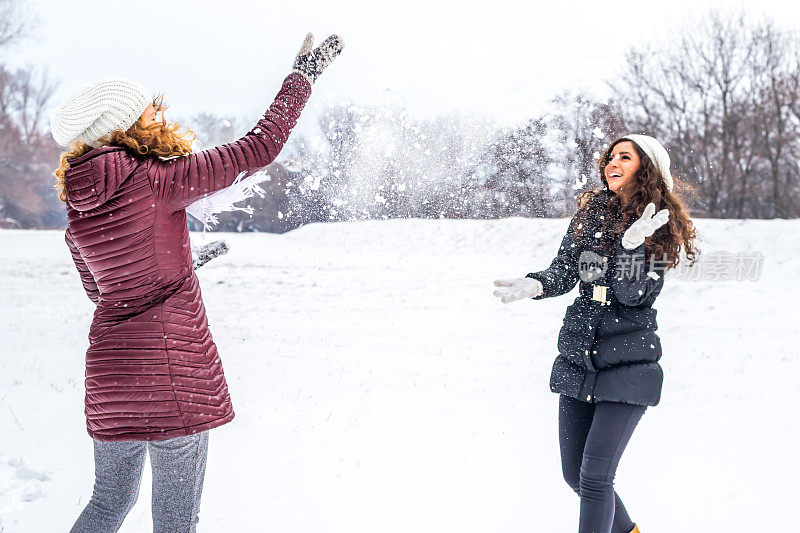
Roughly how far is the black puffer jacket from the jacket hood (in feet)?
6.03

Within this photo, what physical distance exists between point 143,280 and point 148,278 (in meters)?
0.02

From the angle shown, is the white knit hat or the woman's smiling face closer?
the white knit hat

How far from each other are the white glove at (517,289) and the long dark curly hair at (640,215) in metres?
0.30

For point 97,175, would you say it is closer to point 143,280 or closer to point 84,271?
point 143,280

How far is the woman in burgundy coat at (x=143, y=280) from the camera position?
1.78 metres

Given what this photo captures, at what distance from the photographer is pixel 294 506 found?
3516 millimetres

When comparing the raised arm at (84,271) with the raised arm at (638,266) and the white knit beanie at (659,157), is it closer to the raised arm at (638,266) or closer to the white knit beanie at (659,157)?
the raised arm at (638,266)

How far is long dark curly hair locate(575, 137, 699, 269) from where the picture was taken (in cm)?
260

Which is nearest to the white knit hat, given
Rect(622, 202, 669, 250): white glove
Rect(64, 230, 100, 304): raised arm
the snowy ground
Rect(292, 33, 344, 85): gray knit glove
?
Rect(64, 230, 100, 304): raised arm

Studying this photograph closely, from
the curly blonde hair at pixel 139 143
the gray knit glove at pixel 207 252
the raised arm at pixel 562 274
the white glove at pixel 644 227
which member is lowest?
the raised arm at pixel 562 274

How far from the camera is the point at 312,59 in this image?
2.10 meters

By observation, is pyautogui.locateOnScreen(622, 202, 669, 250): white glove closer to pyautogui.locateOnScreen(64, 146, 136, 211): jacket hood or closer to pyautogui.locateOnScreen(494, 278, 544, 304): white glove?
pyautogui.locateOnScreen(494, 278, 544, 304): white glove

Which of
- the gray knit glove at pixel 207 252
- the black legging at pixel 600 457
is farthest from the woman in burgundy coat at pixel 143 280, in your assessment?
the black legging at pixel 600 457

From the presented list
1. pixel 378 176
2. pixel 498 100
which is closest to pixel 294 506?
pixel 498 100
